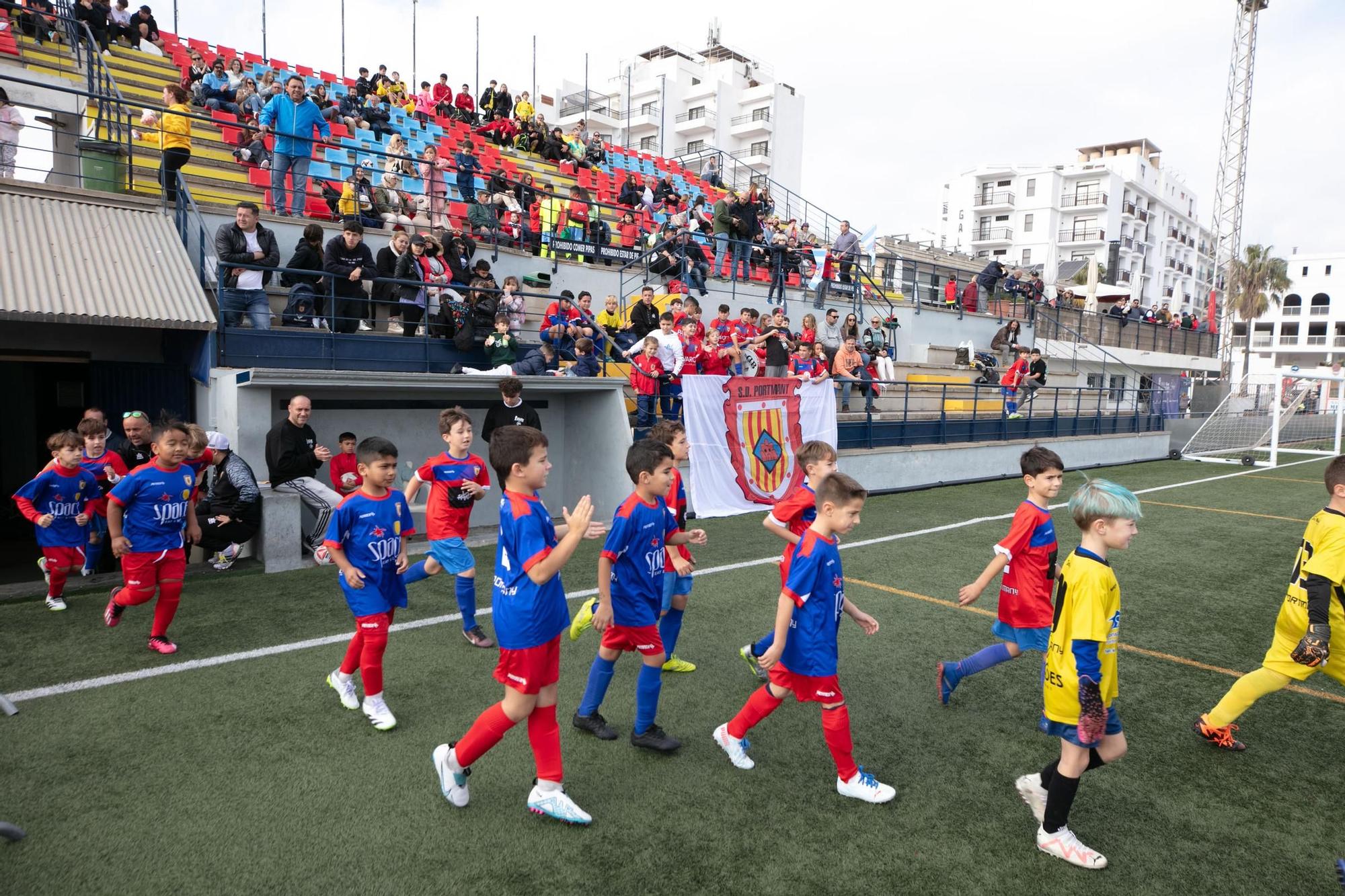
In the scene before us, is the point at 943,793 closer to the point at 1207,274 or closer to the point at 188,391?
the point at 188,391

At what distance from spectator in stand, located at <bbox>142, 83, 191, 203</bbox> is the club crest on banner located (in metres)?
7.57

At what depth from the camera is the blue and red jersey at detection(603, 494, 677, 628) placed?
418 cm

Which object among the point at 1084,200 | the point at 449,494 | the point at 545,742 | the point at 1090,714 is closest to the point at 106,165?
the point at 449,494

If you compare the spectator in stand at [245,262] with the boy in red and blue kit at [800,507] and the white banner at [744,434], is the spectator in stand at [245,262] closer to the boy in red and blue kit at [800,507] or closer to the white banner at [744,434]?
the white banner at [744,434]

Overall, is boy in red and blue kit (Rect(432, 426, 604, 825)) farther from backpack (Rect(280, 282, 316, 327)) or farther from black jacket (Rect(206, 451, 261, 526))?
backpack (Rect(280, 282, 316, 327))

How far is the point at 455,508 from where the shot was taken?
620cm

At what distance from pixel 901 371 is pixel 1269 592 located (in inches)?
445

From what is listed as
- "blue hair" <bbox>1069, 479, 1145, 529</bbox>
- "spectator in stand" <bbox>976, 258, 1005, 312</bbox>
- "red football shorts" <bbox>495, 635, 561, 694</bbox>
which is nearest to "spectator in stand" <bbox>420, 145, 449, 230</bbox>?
"red football shorts" <bbox>495, 635, 561, 694</bbox>

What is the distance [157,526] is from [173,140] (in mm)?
6939

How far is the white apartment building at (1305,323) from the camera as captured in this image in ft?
228

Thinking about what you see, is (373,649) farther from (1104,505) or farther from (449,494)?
(1104,505)

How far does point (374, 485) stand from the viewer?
15.6ft

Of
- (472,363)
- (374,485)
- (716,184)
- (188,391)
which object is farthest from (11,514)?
(716,184)

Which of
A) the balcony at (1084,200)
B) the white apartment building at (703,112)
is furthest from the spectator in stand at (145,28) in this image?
the balcony at (1084,200)
